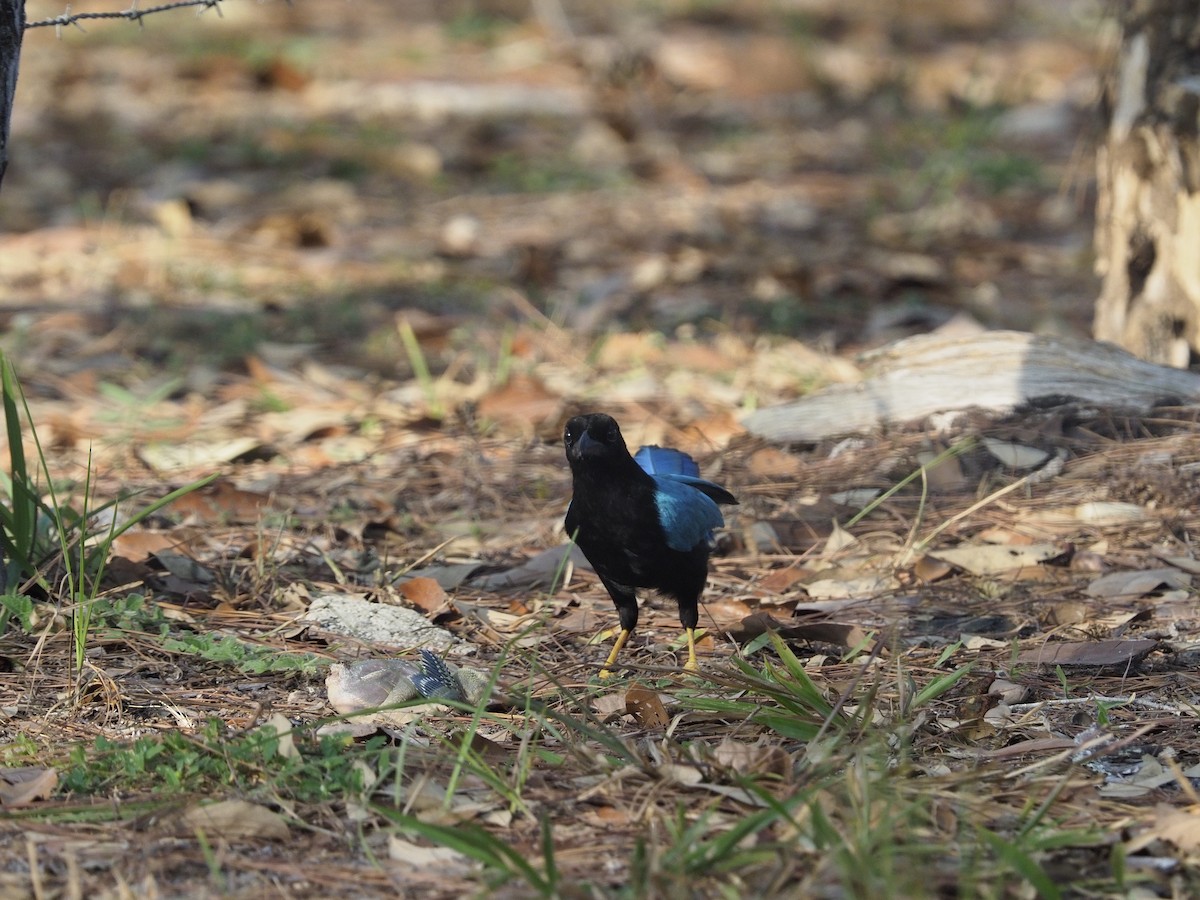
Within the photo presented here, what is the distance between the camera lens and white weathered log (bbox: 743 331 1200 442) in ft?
14.6

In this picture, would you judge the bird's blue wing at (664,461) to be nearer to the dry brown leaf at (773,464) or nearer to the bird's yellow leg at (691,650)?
the bird's yellow leg at (691,650)

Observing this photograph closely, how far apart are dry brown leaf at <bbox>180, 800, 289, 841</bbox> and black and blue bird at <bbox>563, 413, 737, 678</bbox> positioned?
1.03 metres

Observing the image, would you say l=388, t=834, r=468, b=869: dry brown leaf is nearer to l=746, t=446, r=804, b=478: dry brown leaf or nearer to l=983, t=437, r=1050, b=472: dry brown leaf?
l=746, t=446, r=804, b=478: dry brown leaf

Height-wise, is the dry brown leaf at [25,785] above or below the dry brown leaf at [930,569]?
above

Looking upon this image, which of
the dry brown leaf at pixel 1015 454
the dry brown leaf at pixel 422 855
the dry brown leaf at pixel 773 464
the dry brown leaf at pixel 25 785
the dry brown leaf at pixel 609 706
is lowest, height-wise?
the dry brown leaf at pixel 773 464

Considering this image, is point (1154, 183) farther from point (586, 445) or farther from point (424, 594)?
point (424, 594)

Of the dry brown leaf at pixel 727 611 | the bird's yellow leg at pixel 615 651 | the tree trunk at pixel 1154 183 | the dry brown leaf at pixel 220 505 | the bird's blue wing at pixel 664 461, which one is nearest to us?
the bird's yellow leg at pixel 615 651

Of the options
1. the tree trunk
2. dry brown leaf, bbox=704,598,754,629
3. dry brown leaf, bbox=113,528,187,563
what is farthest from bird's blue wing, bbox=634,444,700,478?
the tree trunk

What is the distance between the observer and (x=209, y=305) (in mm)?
6324

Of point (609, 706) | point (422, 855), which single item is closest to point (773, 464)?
point (609, 706)

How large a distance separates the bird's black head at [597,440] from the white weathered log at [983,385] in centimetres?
149

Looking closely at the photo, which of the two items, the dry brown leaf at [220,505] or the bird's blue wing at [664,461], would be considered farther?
the dry brown leaf at [220,505]

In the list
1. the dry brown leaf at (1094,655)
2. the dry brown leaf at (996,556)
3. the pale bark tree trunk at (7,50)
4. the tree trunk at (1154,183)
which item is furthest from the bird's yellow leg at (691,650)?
the tree trunk at (1154,183)

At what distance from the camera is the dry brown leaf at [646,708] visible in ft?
8.79
